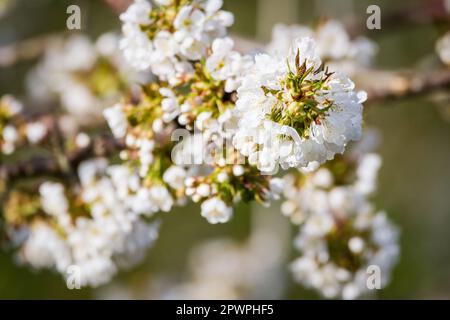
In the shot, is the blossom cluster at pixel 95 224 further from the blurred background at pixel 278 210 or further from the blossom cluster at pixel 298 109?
the blurred background at pixel 278 210

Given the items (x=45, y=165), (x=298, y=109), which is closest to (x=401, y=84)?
(x=298, y=109)

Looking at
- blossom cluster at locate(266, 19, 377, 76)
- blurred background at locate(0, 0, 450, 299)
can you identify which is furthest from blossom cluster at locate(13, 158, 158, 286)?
blurred background at locate(0, 0, 450, 299)

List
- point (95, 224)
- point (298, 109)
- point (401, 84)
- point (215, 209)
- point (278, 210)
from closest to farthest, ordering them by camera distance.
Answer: point (298, 109), point (215, 209), point (95, 224), point (401, 84), point (278, 210)

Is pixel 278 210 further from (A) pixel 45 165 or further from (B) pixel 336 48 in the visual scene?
(A) pixel 45 165

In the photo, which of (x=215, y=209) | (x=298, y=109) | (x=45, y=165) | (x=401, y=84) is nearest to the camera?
(x=298, y=109)

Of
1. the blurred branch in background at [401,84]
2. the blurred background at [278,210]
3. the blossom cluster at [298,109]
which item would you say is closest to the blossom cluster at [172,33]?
the blossom cluster at [298,109]

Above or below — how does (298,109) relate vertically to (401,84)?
below

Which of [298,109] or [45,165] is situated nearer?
[298,109]

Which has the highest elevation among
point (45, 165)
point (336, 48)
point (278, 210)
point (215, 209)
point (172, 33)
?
point (336, 48)
